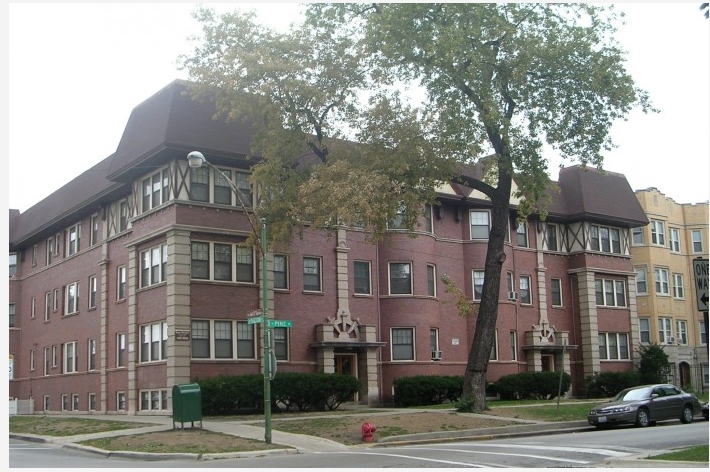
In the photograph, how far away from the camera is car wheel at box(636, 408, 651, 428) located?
1050 inches

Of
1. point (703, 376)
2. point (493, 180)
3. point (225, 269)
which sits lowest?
point (703, 376)

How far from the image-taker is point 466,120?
91.7 ft

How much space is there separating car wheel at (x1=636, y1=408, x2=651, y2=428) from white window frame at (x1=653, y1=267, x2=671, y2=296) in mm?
27089

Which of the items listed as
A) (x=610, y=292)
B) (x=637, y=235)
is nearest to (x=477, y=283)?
(x=610, y=292)

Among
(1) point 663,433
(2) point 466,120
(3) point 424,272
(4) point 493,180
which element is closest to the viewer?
(1) point 663,433

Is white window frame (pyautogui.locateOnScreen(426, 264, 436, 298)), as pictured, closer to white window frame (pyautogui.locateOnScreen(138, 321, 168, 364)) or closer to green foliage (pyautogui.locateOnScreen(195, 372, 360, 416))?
green foliage (pyautogui.locateOnScreen(195, 372, 360, 416))

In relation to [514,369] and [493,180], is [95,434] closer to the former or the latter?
[493,180]

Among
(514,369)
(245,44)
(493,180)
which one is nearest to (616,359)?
(514,369)

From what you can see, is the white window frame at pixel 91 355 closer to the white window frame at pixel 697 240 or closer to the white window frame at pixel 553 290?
the white window frame at pixel 553 290

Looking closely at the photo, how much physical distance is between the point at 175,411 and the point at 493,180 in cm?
1428

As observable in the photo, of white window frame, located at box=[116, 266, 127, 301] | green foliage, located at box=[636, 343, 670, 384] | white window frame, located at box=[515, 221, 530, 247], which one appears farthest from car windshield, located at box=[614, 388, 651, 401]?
white window frame, located at box=[116, 266, 127, 301]

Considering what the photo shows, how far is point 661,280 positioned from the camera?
53.1 meters

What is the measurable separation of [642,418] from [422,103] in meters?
12.4

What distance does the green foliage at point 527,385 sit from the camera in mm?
40781
